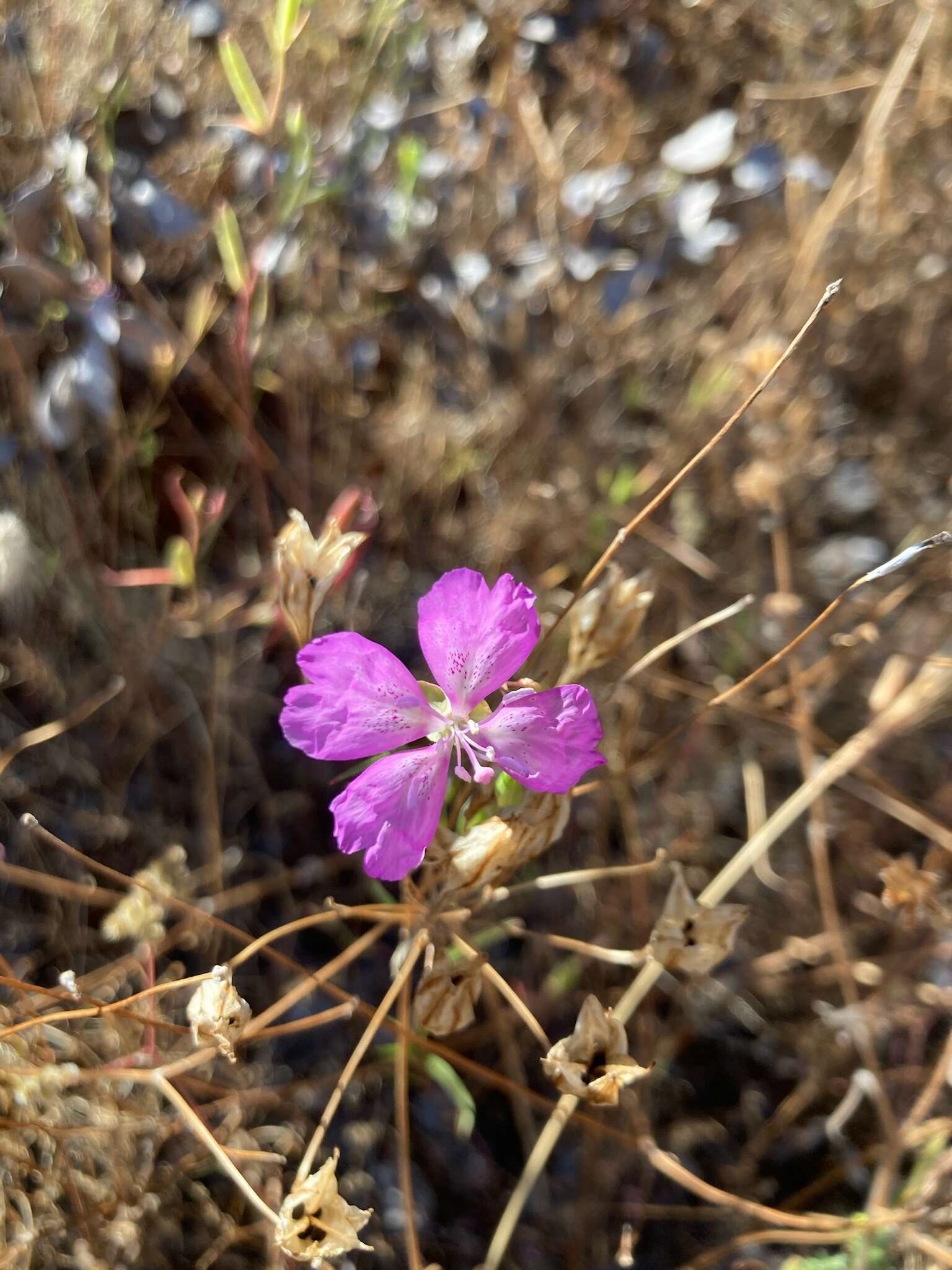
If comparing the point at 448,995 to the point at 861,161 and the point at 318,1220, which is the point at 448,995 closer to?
the point at 318,1220

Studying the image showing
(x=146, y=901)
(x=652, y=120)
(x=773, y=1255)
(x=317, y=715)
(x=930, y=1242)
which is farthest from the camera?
(x=652, y=120)

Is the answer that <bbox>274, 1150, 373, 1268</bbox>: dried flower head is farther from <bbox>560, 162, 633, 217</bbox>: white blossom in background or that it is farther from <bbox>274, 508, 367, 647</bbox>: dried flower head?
<bbox>560, 162, 633, 217</bbox>: white blossom in background

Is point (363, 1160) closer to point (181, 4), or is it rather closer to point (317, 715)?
point (317, 715)

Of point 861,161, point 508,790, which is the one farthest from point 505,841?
point 861,161

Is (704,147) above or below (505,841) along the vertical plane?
above

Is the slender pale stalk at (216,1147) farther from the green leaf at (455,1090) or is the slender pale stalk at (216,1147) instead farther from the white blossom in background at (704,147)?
the white blossom in background at (704,147)

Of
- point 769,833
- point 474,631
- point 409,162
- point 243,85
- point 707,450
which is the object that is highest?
point 243,85

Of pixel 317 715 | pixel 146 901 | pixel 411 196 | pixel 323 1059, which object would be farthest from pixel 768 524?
pixel 323 1059
